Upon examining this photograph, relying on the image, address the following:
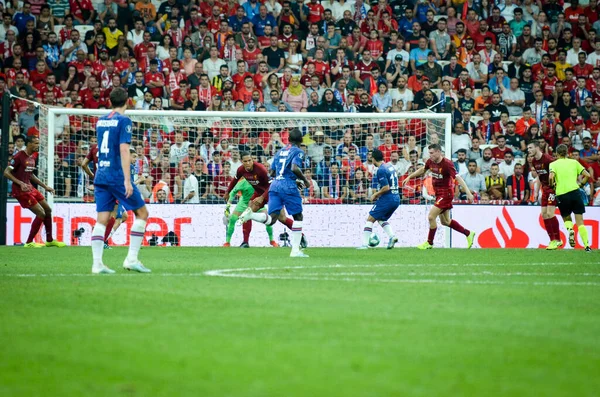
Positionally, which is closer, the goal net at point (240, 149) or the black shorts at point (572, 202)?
the black shorts at point (572, 202)

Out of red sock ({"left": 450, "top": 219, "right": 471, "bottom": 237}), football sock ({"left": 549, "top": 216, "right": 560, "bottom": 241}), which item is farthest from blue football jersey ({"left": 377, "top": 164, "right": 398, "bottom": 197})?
football sock ({"left": 549, "top": 216, "right": 560, "bottom": 241})

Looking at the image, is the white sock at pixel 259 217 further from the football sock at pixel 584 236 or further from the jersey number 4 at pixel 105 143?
the jersey number 4 at pixel 105 143

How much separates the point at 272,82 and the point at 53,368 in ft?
64.9

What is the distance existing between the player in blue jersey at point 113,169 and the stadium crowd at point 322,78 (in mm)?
10126

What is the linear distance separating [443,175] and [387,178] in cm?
117

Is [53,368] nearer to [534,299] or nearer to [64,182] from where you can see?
[534,299]

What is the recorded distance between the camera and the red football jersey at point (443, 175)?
A: 63.3 ft

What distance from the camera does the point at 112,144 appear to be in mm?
11422

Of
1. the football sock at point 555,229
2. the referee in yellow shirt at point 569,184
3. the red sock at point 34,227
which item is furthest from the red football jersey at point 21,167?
the football sock at point 555,229

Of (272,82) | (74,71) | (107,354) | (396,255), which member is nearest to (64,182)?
(74,71)

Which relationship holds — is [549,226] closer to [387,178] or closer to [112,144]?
[387,178]

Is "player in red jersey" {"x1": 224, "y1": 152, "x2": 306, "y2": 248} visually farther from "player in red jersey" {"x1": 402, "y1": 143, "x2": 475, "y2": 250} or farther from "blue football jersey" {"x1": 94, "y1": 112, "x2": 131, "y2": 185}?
"blue football jersey" {"x1": 94, "y1": 112, "x2": 131, "y2": 185}

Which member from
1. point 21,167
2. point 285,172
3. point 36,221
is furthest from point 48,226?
point 285,172

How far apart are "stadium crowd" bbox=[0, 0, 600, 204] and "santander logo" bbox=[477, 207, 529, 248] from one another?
0.79 m
